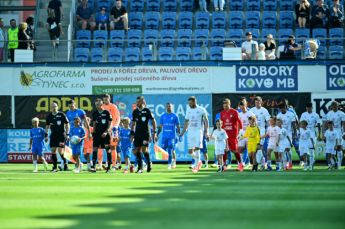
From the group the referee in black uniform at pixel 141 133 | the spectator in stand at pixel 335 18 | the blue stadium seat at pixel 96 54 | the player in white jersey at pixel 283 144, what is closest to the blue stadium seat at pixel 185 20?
the blue stadium seat at pixel 96 54

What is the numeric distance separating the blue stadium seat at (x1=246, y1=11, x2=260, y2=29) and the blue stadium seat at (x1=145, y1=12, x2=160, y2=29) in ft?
12.1

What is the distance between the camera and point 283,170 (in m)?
28.1

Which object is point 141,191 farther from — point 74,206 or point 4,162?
point 4,162

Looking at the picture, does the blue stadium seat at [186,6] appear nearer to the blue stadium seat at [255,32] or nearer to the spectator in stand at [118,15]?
the spectator in stand at [118,15]

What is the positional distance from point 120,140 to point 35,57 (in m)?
9.38

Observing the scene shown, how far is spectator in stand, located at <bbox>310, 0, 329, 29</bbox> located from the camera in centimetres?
3781

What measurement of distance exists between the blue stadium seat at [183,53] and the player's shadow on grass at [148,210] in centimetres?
1823

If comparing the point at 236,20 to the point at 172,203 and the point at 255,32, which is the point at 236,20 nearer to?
the point at 255,32

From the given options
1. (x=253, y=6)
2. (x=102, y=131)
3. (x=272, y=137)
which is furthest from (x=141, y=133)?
(x=253, y=6)

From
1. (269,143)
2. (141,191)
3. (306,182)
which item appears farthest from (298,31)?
(141,191)

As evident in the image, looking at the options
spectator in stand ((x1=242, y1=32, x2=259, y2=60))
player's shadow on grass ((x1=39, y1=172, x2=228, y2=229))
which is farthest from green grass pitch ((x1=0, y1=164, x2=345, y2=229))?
spectator in stand ((x1=242, y1=32, x2=259, y2=60))

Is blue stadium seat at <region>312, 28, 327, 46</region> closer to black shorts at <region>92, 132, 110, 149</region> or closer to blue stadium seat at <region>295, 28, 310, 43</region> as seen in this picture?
blue stadium seat at <region>295, 28, 310, 43</region>

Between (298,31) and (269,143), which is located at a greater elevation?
(298,31)

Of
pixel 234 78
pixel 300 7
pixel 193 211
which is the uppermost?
pixel 300 7
